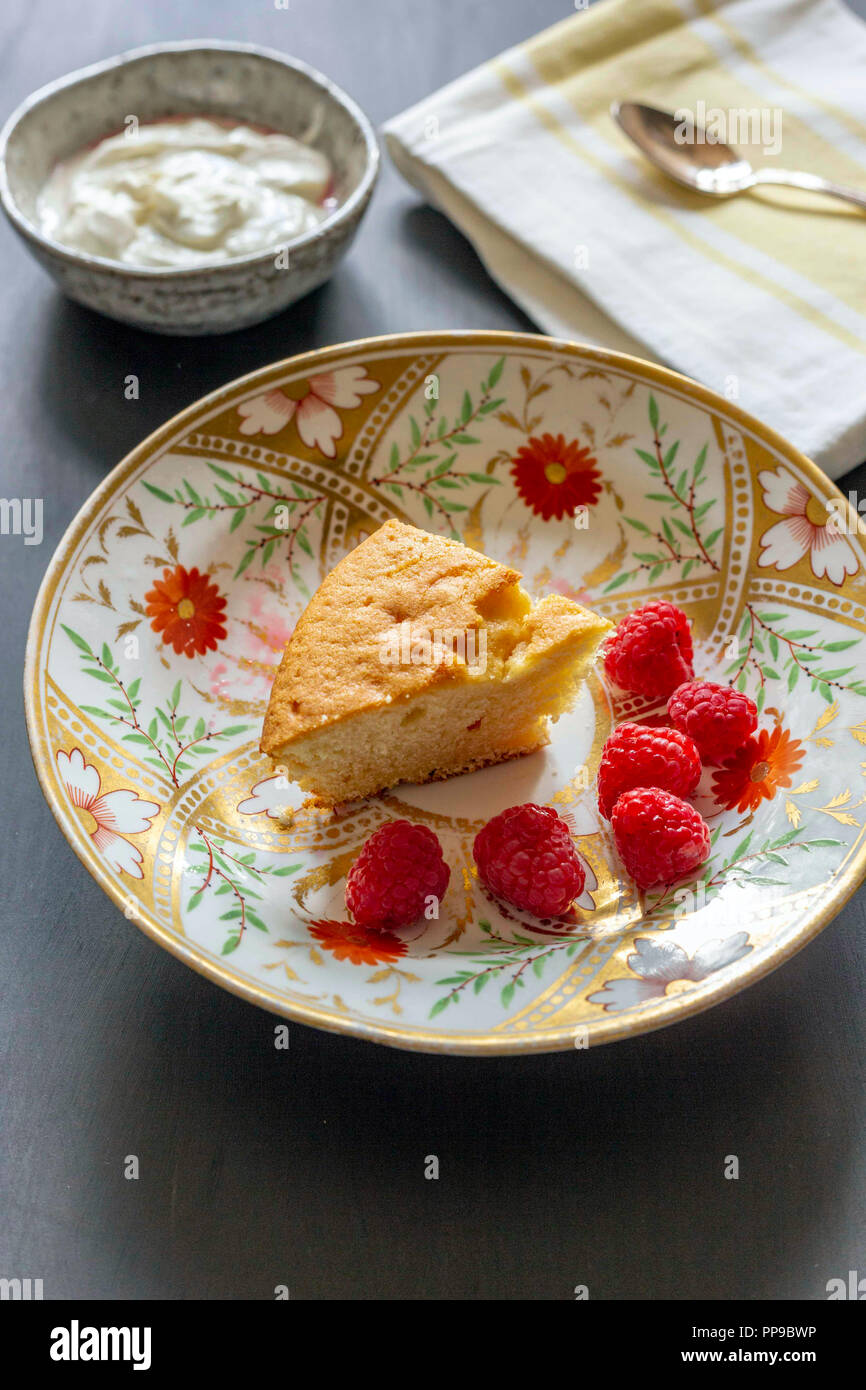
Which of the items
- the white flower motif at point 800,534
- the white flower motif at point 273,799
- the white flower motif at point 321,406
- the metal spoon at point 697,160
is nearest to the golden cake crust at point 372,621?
the white flower motif at point 273,799

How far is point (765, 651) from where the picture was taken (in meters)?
2.12

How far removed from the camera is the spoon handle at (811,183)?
109 inches

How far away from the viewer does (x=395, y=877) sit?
1.77 m

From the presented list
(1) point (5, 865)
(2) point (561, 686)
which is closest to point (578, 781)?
(2) point (561, 686)

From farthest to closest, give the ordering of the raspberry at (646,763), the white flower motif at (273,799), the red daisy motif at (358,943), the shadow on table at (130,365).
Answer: the shadow on table at (130,365) < the white flower motif at (273,799) < the raspberry at (646,763) < the red daisy motif at (358,943)

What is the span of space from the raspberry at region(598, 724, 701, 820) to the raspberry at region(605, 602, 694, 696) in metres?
0.15

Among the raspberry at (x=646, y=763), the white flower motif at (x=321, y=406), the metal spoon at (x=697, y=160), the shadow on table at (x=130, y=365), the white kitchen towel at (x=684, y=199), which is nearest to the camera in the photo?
the raspberry at (x=646, y=763)

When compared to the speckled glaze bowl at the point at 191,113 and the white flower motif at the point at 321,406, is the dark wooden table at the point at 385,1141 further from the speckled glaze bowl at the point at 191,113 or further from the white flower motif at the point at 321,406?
the speckled glaze bowl at the point at 191,113

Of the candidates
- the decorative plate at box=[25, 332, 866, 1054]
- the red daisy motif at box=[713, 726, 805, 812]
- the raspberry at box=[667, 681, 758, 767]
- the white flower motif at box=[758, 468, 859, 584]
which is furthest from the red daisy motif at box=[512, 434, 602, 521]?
the red daisy motif at box=[713, 726, 805, 812]

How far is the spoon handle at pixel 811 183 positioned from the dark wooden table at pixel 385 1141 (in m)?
1.78

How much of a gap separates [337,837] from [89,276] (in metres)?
1.36

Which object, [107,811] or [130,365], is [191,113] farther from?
[107,811]

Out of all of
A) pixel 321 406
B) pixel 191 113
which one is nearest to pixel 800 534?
pixel 321 406

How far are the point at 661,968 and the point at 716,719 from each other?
0.49 metres
